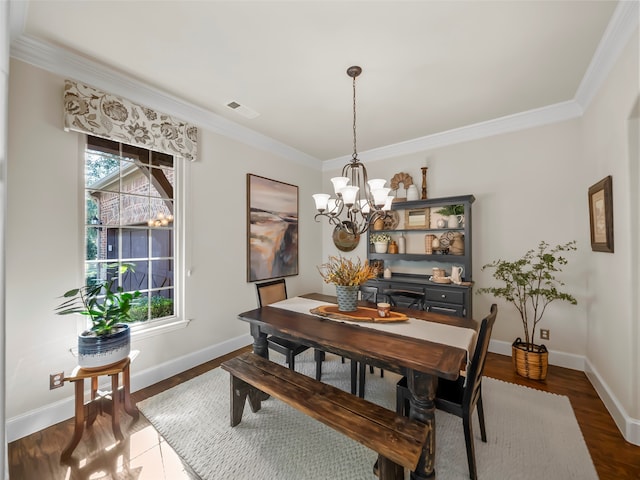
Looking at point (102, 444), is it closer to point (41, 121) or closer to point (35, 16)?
point (41, 121)

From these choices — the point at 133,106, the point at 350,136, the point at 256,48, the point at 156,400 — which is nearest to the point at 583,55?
the point at 350,136

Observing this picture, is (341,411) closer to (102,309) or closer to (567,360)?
(102,309)

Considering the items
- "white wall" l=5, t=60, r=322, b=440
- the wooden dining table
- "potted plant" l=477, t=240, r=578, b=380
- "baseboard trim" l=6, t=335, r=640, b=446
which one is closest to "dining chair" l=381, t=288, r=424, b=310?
the wooden dining table

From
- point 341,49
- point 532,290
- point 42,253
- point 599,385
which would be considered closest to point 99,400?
point 42,253

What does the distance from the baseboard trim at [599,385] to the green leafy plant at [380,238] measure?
178cm

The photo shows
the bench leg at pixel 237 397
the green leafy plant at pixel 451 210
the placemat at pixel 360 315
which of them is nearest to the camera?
the bench leg at pixel 237 397

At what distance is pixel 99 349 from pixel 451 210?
12.0 ft

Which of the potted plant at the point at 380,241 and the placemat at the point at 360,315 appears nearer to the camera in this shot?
the placemat at the point at 360,315

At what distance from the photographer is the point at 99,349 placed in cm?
188

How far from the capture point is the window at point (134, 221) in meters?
2.30

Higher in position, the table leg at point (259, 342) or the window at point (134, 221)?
the window at point (134, 221)

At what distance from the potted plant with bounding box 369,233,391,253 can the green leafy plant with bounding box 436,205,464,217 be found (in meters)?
0.78

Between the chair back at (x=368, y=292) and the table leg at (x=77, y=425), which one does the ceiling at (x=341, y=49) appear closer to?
the chair back at (x=368, y=292)

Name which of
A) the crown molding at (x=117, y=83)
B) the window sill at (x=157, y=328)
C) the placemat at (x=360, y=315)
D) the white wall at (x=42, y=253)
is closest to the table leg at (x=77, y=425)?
the white wall at (x=42, y=253)
